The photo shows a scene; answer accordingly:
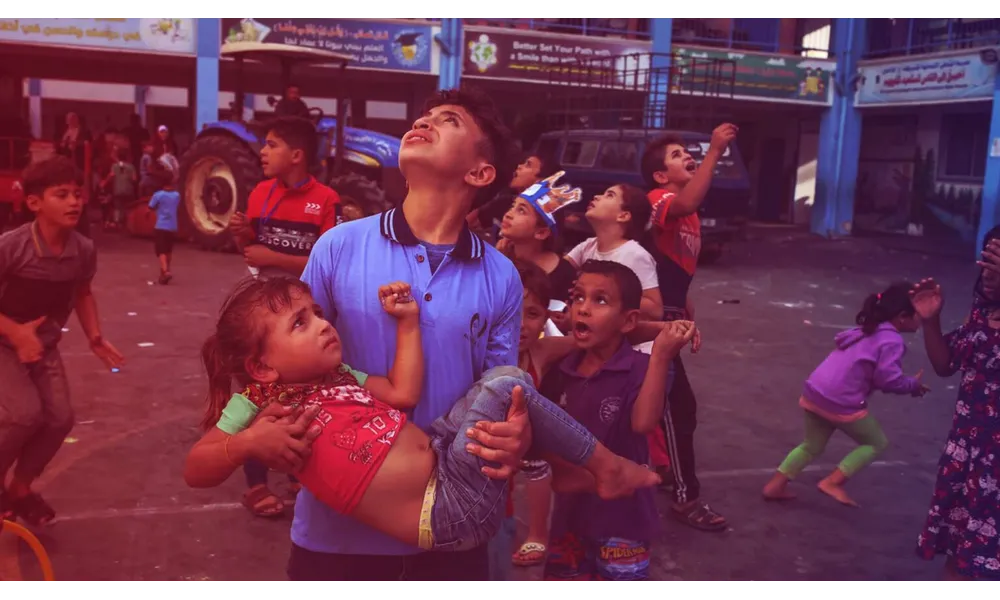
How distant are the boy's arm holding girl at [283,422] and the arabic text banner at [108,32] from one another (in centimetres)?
1778

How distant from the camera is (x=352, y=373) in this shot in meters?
2.47

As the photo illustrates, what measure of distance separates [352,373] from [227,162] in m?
12.1

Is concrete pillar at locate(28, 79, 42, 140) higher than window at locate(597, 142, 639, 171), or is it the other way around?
concrete pillar at locate(28, 79, 42, 140)

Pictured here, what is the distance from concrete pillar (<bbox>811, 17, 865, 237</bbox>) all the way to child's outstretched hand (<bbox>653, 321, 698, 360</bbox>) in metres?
22.7

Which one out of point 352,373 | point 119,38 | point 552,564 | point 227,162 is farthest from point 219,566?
point 119,38

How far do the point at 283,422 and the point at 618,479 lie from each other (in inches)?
37.6

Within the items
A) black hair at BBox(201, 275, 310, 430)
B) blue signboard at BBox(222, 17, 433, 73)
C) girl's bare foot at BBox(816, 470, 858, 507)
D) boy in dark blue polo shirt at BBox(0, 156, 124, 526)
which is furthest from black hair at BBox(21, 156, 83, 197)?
blue signboard at BBox(222, 17, 433, 73)

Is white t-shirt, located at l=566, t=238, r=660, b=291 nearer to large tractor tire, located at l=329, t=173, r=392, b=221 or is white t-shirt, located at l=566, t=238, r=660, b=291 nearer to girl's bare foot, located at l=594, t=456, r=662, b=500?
girl's bare foot, located at l=594, t=456, r=662, b=500

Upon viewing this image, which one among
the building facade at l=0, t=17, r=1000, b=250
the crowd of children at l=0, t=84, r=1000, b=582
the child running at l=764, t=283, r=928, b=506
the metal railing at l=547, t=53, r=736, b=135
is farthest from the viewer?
the metal railing at l=547, t=53, r=736, b=135

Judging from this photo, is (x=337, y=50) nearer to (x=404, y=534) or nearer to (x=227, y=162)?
(x=227, y=162)

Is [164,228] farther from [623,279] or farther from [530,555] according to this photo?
[623,279]

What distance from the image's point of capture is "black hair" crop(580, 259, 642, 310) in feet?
11.9

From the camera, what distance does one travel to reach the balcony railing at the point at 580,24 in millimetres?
21391

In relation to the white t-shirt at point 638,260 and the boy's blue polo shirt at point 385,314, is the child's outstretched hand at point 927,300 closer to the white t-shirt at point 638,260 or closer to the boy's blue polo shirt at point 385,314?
the white t-shirt at point 638,260
